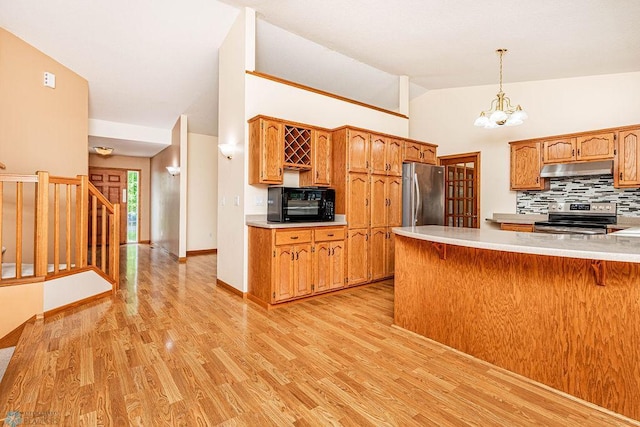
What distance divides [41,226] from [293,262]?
250cm

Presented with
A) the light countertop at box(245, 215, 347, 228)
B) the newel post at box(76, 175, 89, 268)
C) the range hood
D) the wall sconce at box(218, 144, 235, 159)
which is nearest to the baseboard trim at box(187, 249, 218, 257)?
the newel post at box(76, 175, 89, 268)

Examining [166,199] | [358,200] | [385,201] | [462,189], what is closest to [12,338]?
[358,200]

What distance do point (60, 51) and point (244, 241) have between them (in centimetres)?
359

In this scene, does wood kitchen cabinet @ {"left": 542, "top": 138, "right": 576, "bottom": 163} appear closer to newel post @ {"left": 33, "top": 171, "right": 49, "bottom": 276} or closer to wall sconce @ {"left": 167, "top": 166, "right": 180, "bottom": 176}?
newel post @ {"left": 33, "top": 171, "right": 49, "bottom": 276}

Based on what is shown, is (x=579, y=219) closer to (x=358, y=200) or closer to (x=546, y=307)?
(x=358, y=200)

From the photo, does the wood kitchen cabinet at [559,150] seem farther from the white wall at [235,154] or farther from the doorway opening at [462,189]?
the white wall at [235,154]

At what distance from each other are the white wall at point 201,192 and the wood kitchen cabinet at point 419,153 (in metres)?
4.55

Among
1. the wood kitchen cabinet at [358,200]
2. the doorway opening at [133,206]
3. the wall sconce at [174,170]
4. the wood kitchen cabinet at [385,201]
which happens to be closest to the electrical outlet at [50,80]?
the wall sconce at [174,170]

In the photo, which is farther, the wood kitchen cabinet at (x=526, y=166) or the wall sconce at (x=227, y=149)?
the wood kitchen cabinet at (x=526, y=166)

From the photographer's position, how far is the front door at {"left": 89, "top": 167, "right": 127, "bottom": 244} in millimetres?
8273

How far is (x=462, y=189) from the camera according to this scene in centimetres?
598

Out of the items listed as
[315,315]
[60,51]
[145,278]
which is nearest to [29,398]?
[315,315]

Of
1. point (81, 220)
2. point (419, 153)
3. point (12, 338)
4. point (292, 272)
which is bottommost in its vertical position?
point (12, 338)

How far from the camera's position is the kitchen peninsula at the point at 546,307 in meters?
1.74
